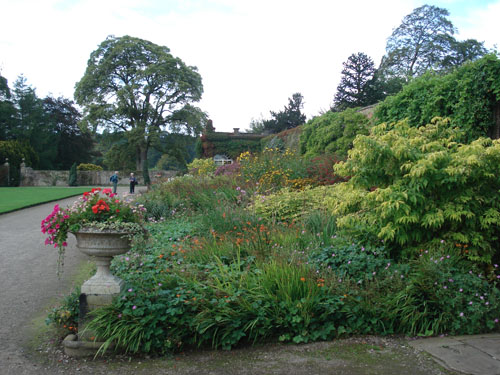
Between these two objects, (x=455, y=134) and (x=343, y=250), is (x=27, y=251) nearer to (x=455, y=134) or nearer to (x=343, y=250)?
(x=343, y=250)

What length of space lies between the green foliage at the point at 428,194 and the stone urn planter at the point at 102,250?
252cm

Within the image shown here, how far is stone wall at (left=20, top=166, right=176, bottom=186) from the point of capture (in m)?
37.4

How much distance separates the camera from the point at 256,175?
34.8 ft

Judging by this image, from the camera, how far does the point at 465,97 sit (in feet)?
24.0

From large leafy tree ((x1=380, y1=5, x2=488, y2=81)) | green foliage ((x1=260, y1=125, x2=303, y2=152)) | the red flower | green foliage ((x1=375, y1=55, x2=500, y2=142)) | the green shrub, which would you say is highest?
large leafy tree ((x1=380, y1=5, x2=488, y2=81))

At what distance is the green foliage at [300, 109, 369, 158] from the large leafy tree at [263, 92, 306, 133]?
2708 centimetres

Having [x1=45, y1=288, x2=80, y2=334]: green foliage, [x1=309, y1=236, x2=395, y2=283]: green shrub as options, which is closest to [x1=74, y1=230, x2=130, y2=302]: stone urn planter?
[x1=45, y1=288, x2=80, y2=334]: green foliage

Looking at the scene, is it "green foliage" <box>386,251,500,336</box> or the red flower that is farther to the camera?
the red flower

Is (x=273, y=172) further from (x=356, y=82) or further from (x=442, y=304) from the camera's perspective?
(x=356, y=82)

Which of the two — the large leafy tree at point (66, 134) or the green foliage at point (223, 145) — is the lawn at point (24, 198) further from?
the large leafy tree at point (66, 134)

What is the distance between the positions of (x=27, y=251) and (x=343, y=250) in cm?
623

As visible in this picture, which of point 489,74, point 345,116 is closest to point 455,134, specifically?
point 489,74

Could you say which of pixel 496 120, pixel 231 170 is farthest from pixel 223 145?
pixel 496 120

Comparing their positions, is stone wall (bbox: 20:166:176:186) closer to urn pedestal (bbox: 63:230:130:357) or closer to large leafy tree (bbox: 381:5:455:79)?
large leafy tree (bbox: 381:5:455:79)
